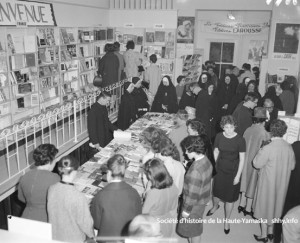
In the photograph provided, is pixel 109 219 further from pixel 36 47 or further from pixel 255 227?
pixel 36 47

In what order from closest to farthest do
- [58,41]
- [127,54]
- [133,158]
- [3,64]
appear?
[133,158] < [3,64] < [58,41] < [127,54]

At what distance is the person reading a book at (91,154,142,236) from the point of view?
302 centimetres

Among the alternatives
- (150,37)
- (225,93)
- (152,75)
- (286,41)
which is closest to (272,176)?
(225,93)

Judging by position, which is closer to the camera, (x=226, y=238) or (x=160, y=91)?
(x=226, y=238)

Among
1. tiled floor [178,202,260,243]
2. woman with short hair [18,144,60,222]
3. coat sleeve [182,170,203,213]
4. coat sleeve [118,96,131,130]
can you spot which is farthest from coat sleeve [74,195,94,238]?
coat sleeve [118,96,131,130]

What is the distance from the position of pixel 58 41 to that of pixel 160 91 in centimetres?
315

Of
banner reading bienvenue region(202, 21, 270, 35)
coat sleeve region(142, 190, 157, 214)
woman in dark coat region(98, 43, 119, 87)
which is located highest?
banner reading bienvenue region(202, 21, 270, 35)

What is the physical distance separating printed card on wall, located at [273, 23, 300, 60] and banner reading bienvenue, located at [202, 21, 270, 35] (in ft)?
2.29

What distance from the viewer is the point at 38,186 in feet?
10.7

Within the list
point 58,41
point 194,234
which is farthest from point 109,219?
point 58,41

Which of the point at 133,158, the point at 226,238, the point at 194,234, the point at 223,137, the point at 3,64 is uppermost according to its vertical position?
A: the point at 3,64

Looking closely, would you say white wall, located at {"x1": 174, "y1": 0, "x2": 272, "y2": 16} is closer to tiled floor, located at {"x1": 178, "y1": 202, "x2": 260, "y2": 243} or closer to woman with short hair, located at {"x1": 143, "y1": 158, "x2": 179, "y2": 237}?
tiled floor, located at {"x1": 178, "y1": 202, "x2": 260, "y2": 243}

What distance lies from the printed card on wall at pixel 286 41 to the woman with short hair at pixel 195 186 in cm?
776

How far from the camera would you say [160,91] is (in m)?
7.42
